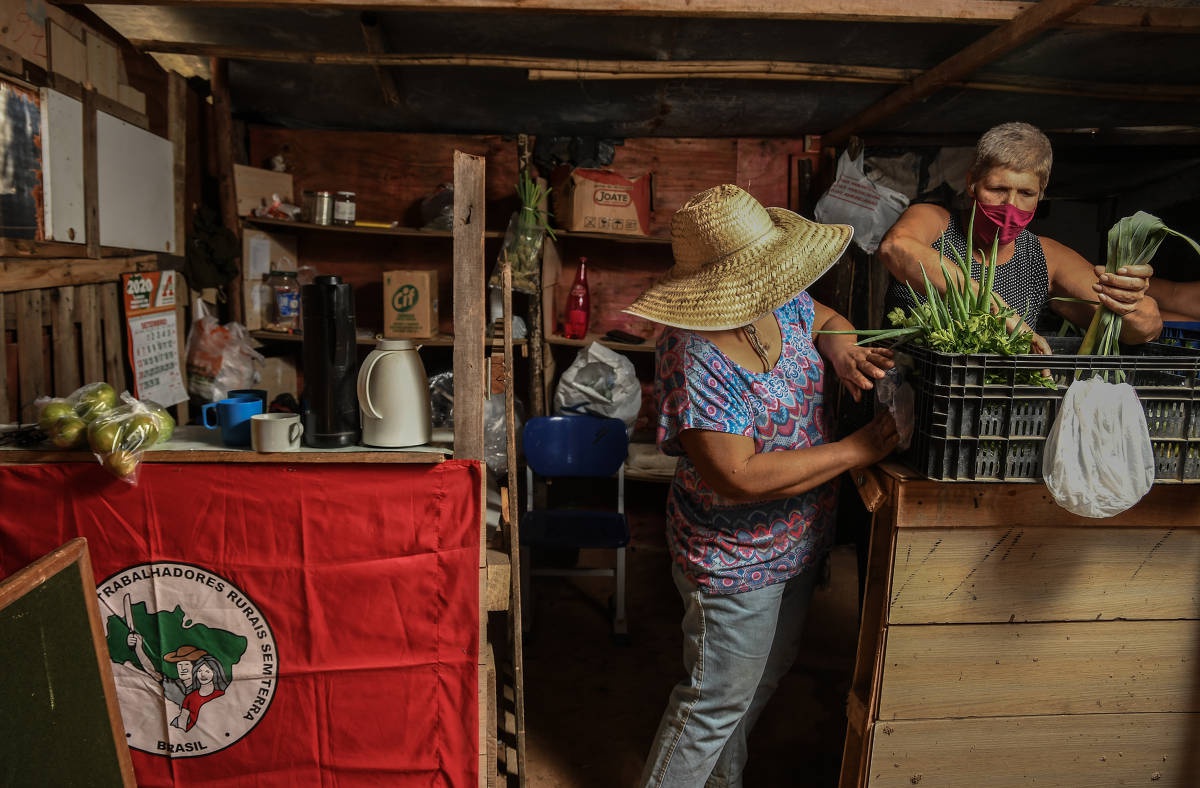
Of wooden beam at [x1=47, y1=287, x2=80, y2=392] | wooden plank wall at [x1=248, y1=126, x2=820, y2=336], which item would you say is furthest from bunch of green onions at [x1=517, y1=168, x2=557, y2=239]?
wooden beam at [x1=47, y1=287, x2=80, y2=392]

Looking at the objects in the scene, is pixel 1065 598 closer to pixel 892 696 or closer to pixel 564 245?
pixel 892 696

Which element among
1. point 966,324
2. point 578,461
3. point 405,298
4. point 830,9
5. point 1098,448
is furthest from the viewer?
point 405,298

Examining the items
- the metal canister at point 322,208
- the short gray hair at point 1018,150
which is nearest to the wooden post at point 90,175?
the metal canister at point 322,208

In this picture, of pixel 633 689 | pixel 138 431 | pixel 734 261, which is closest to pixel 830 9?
pixel 734 261

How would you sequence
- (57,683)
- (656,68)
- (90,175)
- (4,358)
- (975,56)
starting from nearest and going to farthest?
(57,683) < (4,358) < (975,56) < (90,175) < (656,68)

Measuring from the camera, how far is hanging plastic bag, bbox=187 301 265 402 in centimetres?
368

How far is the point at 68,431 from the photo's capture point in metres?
1.70

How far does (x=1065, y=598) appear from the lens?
1564mm

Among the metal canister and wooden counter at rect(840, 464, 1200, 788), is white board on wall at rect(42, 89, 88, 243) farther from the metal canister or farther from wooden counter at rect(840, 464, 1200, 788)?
wooden counter at rect(840, 464, 1200, 788)

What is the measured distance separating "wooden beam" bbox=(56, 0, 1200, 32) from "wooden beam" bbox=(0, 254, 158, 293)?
3.26 feet

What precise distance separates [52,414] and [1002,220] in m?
2.34

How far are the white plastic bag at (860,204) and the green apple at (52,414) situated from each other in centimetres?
341

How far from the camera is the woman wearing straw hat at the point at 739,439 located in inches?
60.6

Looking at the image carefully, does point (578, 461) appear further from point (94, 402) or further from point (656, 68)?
point (94, 402)
